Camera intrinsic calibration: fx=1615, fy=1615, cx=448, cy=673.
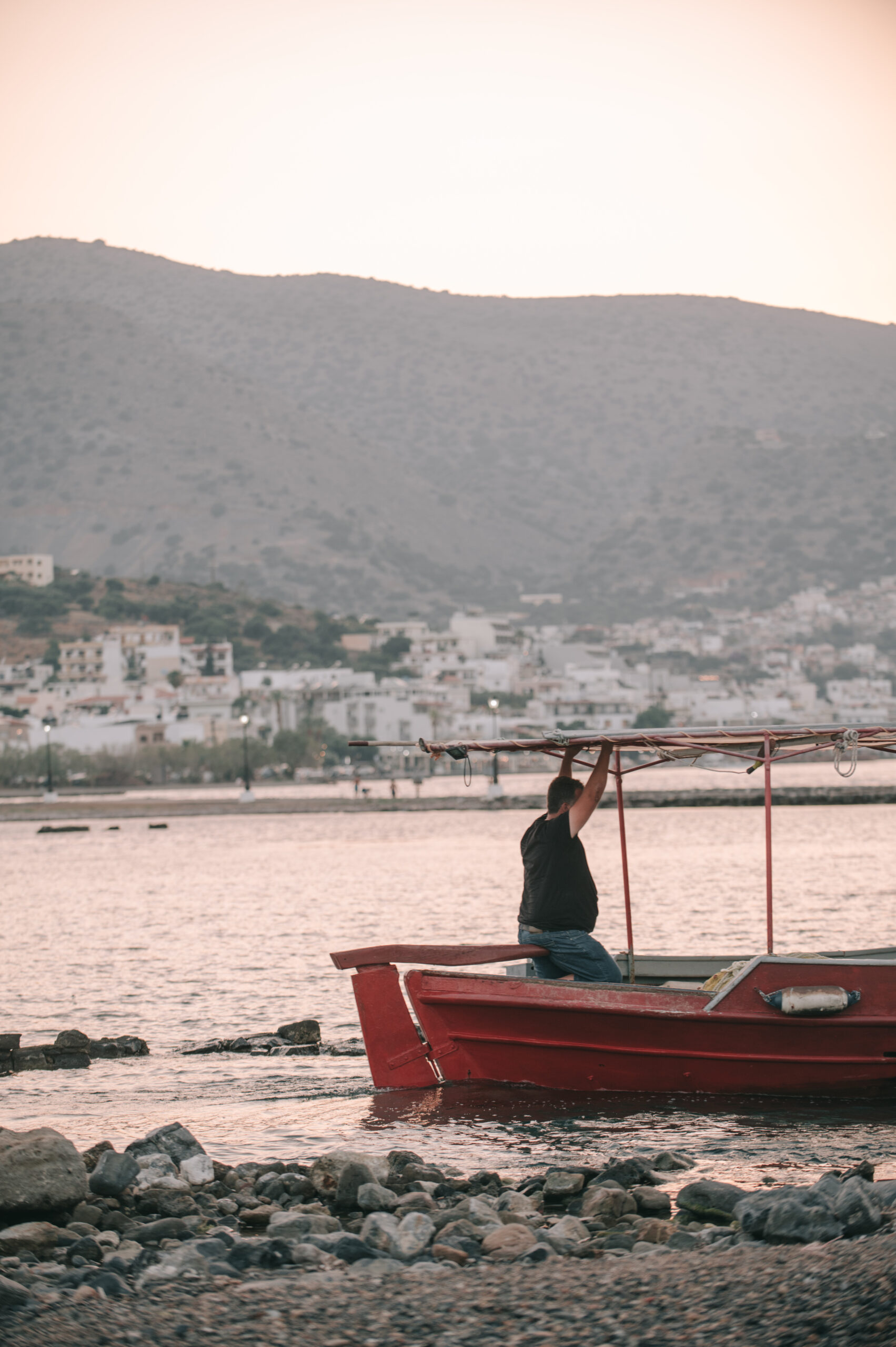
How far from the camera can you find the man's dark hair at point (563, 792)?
10.9 m

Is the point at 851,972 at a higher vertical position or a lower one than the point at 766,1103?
higher

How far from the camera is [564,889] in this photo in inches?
443

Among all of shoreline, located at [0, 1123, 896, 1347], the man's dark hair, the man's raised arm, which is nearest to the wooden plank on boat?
the man's raised arm

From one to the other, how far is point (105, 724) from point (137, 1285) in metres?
125

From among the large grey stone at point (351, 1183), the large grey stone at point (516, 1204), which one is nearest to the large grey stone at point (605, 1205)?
the large grey stone at point (516, 1204)

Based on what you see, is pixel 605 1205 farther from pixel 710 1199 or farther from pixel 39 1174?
pixel 39 1174

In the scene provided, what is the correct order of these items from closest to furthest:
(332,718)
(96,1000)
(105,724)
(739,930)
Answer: (96,1000) → (739,930) → (105,724) → (332,718)

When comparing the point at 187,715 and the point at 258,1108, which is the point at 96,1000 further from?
the point at 187,715

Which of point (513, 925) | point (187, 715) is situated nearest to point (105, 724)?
point (187, 715)

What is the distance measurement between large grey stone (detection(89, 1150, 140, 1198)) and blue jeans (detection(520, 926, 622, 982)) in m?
3.58

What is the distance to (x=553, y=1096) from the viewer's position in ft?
37.4

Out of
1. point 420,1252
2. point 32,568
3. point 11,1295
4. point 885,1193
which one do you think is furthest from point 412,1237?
point 32,568

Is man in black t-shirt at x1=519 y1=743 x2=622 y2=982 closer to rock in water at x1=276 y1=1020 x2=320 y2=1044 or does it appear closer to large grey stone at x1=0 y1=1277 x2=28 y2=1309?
rock in water at x1=276 y1=1020 x2=320 y2=1044

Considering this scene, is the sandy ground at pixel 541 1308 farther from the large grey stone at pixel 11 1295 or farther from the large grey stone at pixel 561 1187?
the large grey stone at pixel 561 1187
